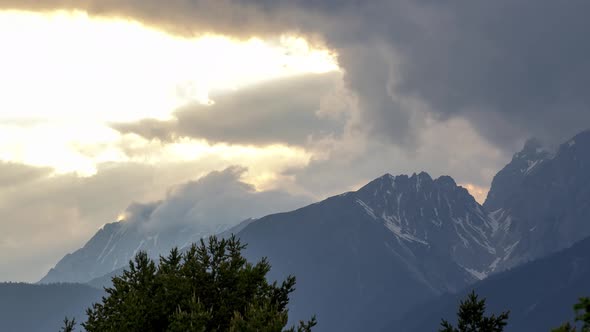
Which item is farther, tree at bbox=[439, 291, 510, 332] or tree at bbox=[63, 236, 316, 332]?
tree at bbox=[439, 291, 510, 332]

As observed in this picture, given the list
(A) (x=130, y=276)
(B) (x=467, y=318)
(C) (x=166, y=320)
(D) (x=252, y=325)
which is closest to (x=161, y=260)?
(A) (x=130, y=276)

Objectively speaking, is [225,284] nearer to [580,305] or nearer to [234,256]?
[234,256]

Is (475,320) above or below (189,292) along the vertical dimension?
below

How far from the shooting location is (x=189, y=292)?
58781 millimetres

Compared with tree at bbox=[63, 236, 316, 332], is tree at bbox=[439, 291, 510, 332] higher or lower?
lower

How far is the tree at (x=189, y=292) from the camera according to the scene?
2253 inches

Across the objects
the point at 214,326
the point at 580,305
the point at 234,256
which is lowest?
the point at 580,305

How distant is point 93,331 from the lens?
6084cm

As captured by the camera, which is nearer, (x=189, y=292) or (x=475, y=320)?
(x=189, y=292)

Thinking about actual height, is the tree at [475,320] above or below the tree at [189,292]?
below

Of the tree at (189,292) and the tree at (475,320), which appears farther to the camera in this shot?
the tree at (475,320)

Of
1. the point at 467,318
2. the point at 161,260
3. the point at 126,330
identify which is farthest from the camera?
the point at 467,318

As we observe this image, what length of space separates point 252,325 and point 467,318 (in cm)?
2784

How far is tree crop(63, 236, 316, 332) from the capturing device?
5722 cm
